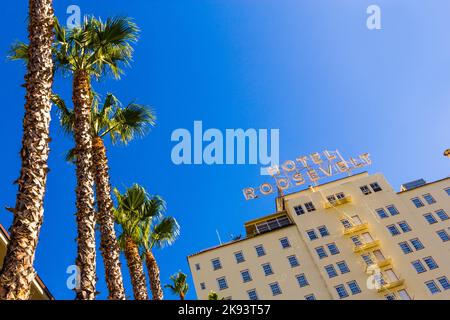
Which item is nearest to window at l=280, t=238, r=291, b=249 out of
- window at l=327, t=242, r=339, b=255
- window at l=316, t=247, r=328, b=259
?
window at l=316, t=247, r=328, b=259

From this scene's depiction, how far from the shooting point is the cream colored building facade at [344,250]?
4891 centimetres

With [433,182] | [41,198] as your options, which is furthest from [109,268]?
[433,182]

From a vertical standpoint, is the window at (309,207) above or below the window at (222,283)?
above

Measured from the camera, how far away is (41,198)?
8.40 metres

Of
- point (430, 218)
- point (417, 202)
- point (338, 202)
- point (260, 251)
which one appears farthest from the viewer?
point (338, 202)

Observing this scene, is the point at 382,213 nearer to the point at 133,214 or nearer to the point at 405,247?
the point at 405,247

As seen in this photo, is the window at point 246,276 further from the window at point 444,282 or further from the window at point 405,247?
the window at point 444,282

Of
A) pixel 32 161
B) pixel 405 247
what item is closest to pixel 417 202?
pixel 405 247

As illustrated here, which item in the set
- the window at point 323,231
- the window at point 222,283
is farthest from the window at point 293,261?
the window at point 222,283

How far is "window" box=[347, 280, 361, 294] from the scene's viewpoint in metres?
48.5

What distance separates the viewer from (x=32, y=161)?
28.8 feet

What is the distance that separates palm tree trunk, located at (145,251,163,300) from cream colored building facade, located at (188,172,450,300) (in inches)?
1045

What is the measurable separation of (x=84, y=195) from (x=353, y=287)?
43540 mm

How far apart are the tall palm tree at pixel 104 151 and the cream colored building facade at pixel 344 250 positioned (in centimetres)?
3311
